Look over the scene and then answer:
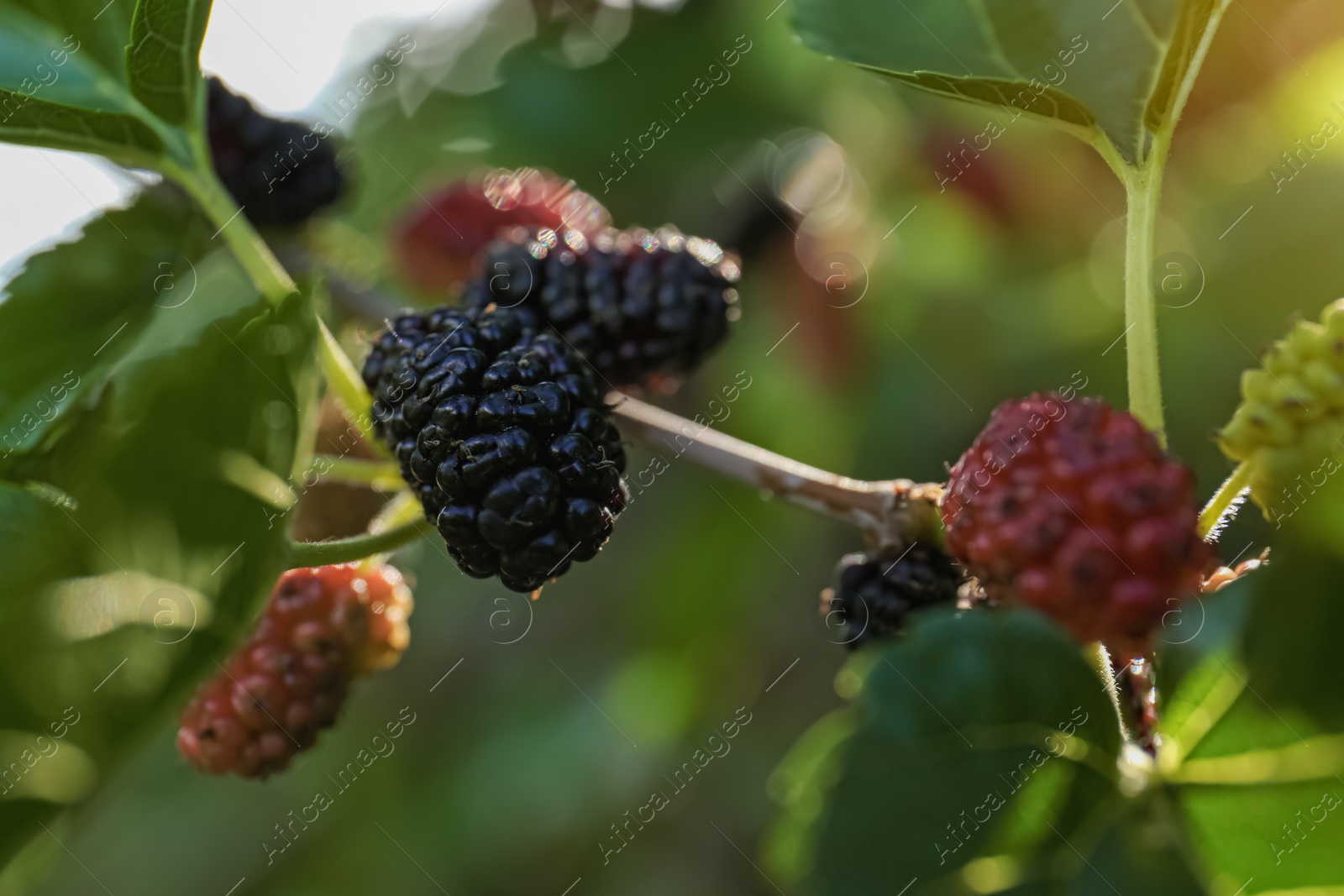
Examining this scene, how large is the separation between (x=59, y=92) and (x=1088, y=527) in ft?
3.12

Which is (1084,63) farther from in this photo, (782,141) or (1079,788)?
(782,141)

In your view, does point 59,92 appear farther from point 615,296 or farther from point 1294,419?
point 1294,419

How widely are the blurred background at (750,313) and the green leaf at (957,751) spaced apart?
1.12m

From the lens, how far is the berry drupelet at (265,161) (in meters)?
1.33

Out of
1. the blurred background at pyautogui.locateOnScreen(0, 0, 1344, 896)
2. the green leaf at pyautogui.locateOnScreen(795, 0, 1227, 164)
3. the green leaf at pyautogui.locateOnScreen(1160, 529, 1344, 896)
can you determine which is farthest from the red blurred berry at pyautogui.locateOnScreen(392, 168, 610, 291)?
the green leaf at pyautogui.locateOnScreen(1160, 529, 1344, 896)

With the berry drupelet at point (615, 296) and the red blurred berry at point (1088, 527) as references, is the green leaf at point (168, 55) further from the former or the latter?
the red blurred berry at point (1088, 527)

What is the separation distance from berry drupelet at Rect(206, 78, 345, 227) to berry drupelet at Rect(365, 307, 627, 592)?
23.3 inches

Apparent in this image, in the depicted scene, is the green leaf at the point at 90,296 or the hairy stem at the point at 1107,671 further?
the green leaf at the point at 90,296

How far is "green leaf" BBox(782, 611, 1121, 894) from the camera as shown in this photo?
0.60m

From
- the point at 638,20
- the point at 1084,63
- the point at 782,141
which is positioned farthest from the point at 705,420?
the point at 1084,63

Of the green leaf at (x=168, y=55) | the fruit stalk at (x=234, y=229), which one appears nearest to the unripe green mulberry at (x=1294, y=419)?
the fruit stalk at (x=234, y=229)

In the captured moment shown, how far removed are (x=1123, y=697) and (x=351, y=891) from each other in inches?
90.5

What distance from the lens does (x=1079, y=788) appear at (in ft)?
2.17

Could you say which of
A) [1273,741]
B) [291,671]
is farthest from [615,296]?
[1273,741]
